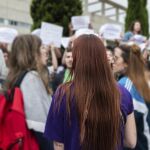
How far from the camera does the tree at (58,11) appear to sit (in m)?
8.02

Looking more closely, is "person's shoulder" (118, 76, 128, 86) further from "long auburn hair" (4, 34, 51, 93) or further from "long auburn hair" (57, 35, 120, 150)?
"long auburn hair" (57, 35, 120, 150)

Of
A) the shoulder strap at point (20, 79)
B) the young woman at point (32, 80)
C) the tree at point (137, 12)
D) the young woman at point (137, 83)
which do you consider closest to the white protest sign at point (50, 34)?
the young woman at point (137, 83)

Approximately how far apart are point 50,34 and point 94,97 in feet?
11.0

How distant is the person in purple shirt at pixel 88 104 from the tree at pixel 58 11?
18.9 feet

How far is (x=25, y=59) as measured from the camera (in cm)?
316

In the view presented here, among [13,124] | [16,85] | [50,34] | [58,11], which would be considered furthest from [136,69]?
[58,11]

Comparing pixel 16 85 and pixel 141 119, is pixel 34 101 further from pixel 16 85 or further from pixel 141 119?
pixel 141 119

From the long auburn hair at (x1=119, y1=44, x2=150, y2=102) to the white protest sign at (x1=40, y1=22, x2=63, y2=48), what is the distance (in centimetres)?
186

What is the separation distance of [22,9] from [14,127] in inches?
796

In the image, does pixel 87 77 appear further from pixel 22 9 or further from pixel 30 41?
pixel 22 9

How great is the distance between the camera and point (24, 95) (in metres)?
3.02

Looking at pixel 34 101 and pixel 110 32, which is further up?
pixel 110 32

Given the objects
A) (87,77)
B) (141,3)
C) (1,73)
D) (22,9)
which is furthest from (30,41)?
(22,9)

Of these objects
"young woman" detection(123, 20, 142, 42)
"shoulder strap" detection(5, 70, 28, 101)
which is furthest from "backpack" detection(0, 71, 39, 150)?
"young woman" detection(123, 20, 142, 42)
